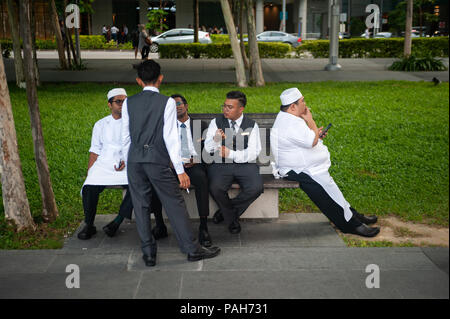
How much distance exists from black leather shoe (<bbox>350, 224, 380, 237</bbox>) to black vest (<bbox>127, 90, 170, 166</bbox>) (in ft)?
7.01

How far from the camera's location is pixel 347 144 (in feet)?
27.7

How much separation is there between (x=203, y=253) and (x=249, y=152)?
3.89 feet

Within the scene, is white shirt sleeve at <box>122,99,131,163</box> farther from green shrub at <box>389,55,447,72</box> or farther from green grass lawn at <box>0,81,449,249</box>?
green shrub at <box>389,55,447,72</box>

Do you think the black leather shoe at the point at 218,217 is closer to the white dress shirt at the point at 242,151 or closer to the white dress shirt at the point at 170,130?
the white dress shirt at the point at 242,151

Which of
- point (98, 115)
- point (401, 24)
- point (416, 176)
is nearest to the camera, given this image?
point (416, 176)

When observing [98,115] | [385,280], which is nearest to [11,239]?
[385,280]

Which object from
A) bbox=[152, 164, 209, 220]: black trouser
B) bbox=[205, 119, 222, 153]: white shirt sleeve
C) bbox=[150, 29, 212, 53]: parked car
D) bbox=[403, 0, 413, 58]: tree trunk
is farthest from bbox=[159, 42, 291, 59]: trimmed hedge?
bbox=[152, 164, 209, 220]: black trouser

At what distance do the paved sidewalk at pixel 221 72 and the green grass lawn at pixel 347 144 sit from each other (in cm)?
253

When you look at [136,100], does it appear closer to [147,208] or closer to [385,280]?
[147,208]

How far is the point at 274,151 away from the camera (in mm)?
5402

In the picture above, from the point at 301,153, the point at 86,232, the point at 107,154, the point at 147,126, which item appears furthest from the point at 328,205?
the point at 86,232

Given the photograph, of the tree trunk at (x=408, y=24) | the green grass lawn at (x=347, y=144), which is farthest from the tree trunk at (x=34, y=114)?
the tree trunk at (x=408, y=24)

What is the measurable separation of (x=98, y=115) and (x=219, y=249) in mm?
6601
